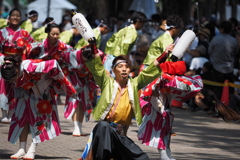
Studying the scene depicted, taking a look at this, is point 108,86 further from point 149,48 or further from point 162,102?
point 149,48

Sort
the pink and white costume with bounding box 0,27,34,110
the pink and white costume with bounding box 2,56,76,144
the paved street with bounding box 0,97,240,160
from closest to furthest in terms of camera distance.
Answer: the pink and white costume with bounding box 2,56,76,144, the paved street with bounding box 0,97,240,160, the pink and white costume with bounding box 0,27,34,110

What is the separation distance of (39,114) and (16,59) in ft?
2.77

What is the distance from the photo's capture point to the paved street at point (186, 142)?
7734mm

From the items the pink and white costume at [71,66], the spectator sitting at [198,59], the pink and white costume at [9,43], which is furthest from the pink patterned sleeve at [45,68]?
the spectator sitting at [198,59]

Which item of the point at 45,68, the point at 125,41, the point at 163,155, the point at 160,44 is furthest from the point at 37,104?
the point at 125,41

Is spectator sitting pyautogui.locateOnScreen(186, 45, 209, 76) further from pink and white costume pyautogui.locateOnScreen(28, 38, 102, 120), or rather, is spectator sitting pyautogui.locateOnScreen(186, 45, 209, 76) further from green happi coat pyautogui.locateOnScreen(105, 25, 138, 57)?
pink and white costume pyautogui.locateOnScreen(28, 38, 102, 120)

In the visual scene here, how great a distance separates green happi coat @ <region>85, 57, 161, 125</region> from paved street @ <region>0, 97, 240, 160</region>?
154 cm

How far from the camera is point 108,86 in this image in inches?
240

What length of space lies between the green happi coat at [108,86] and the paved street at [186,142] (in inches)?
60.5

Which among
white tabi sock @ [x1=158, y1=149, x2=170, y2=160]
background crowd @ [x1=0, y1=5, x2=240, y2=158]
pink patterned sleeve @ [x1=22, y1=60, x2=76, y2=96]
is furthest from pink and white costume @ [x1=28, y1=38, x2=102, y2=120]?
white tabi sock @ [x1=158, y1=149, x2=170, y2=160]

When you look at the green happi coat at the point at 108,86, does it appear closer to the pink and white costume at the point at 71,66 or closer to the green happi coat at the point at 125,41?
the pink and white costume at the point at 71,66

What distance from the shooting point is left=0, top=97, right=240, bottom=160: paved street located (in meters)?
7.73

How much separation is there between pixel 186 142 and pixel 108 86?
3.49m

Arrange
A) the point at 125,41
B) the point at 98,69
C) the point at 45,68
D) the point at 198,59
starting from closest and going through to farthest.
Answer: the point at 98,69, the point at 45,68, the point at 125,41, the point at 198,59
